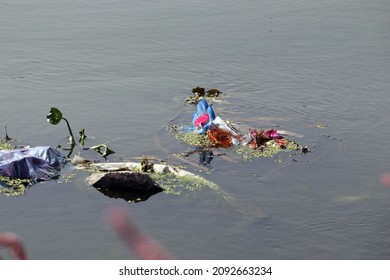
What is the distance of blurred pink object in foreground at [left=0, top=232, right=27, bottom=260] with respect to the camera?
25.2 feet

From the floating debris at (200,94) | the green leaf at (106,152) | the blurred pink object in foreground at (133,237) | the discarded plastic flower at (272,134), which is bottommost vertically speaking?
the blurred pink object in foreground at (133,237)

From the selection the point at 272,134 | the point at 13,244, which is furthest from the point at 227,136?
the point at 13,244

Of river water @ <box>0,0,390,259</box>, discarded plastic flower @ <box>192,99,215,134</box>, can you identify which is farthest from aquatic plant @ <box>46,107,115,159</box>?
discarded plastic flower @ <box>192,99,215,134</box>

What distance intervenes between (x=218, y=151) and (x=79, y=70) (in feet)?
8.78

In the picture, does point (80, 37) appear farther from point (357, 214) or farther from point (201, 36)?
point (357, 214)

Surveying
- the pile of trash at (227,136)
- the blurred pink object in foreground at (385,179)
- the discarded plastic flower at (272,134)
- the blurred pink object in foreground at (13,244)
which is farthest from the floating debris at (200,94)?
the blurred pink object in foreground at (13,244)

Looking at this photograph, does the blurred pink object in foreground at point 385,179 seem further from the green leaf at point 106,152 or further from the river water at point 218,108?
the green leaf at point 106,152

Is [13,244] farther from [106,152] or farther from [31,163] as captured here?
[106,152]

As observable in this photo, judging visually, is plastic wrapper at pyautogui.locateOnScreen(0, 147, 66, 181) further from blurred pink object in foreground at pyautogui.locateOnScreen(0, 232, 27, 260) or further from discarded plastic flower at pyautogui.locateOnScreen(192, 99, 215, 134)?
discarded plastic flower at pyautogui.locateOnScreen(192, 99, 215, 134)

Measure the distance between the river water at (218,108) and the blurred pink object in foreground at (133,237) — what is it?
7cm

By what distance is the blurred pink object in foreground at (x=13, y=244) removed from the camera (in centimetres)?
767

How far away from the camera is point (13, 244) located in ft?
25.9

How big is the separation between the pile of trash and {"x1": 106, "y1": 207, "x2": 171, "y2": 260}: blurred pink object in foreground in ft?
4.97
